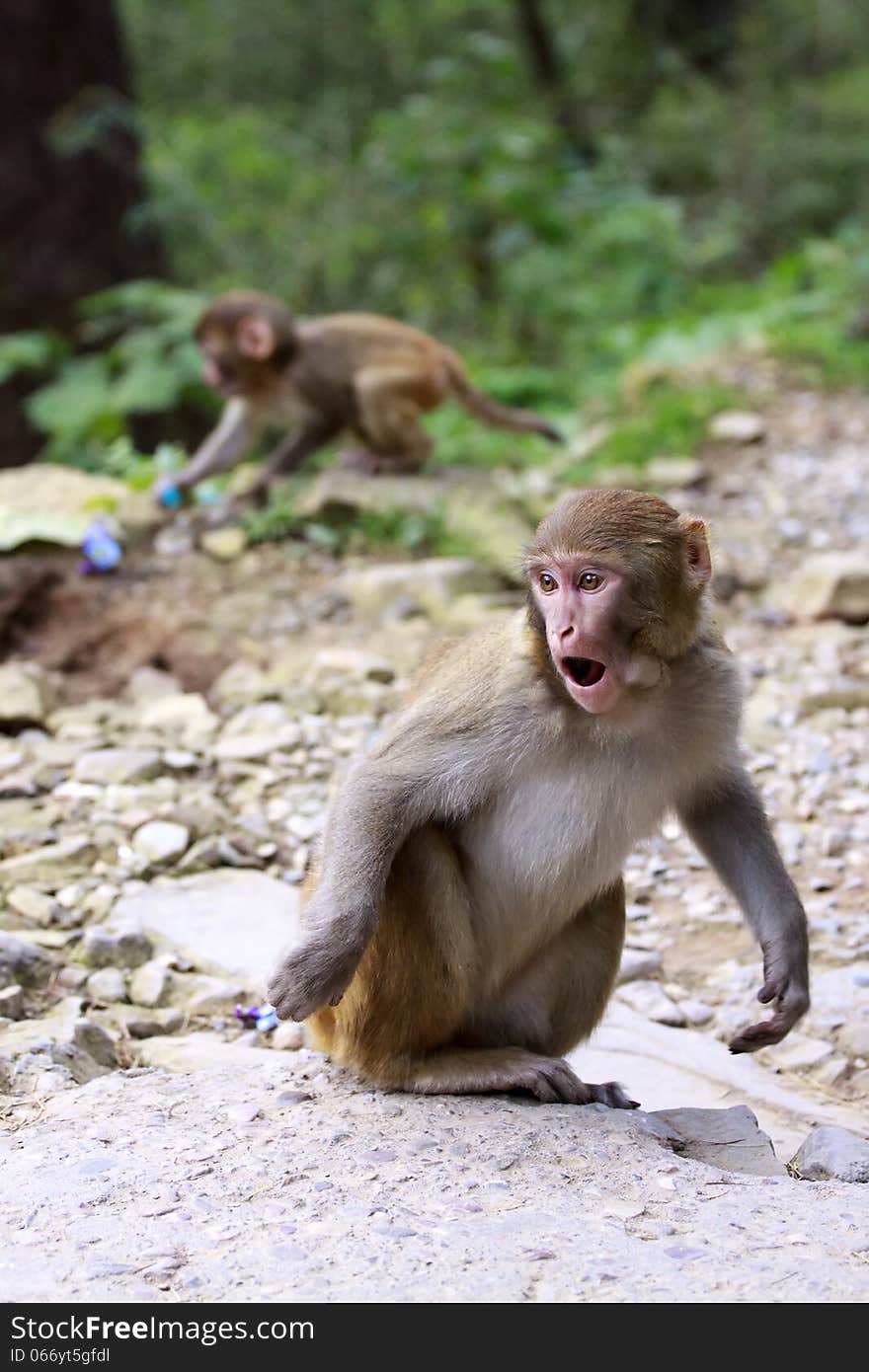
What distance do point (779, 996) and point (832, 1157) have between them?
39 centimetres

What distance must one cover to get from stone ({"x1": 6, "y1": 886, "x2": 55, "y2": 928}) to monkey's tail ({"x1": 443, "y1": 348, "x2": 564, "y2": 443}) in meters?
5.17

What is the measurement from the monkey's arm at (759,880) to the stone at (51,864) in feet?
6.75

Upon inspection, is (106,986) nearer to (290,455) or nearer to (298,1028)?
(298,1028)

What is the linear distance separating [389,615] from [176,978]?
3.07 meters

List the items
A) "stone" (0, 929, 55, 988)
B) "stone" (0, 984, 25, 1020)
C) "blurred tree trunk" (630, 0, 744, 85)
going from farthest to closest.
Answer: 1. "blurred tree trunk" (630, 0, 744, 85)
2. "stone" (0, 929, 55, 988)
3. "stone" (0, 984, 25, 1020)

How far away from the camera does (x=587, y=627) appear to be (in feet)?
10.7

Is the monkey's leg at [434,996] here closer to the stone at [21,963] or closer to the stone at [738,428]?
the stone at [21,963]

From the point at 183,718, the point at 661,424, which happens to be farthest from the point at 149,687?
the point at 661,424

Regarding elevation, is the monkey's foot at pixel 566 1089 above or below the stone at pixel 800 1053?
above

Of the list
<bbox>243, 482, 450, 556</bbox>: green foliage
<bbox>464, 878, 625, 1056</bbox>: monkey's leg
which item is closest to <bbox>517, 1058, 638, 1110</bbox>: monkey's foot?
<bbox>464, 878, 625, 1056</bbox>: monkey's leg

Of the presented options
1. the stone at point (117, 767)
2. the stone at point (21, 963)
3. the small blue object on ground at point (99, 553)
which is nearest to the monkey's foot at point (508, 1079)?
the stone at point (21, 963)

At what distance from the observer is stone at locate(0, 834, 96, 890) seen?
4.83 meters

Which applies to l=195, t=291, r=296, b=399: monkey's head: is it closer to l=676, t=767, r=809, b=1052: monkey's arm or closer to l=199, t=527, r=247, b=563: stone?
l=199, t=527, r=247, b=563: stone

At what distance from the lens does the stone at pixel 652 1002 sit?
457 cm
